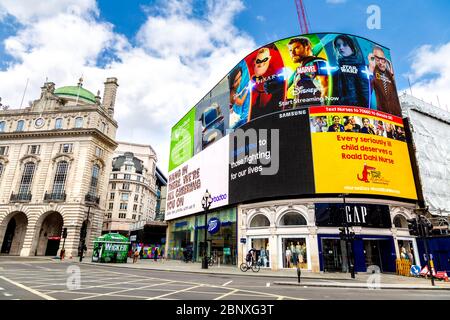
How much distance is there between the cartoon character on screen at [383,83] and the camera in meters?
32.1

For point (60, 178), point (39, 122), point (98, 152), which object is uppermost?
point (39, 122)

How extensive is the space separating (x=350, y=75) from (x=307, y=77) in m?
4.64

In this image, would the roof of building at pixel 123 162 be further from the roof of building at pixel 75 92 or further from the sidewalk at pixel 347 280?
the sidewalk at pixel 347 280

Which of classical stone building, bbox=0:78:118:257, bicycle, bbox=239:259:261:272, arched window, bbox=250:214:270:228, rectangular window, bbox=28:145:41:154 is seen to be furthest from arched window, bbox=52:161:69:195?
bicycle, bbox=239:259:261:272

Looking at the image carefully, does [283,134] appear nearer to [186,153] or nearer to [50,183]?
[186,153]

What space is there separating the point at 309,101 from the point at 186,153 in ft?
81.9

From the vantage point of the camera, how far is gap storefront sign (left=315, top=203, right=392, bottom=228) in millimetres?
26469

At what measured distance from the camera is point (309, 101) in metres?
30.7

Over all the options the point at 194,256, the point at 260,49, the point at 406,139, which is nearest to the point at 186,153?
the point at 194,256

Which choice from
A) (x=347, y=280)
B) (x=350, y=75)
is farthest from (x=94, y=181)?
(x=347, y=280)

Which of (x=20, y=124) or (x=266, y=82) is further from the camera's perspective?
(x=20, y=124)

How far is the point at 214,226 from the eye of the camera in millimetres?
37062

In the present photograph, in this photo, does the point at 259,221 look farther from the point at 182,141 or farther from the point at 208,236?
the point at 182,141

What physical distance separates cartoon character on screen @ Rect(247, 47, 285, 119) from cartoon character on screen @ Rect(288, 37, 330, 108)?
5.41 ft
